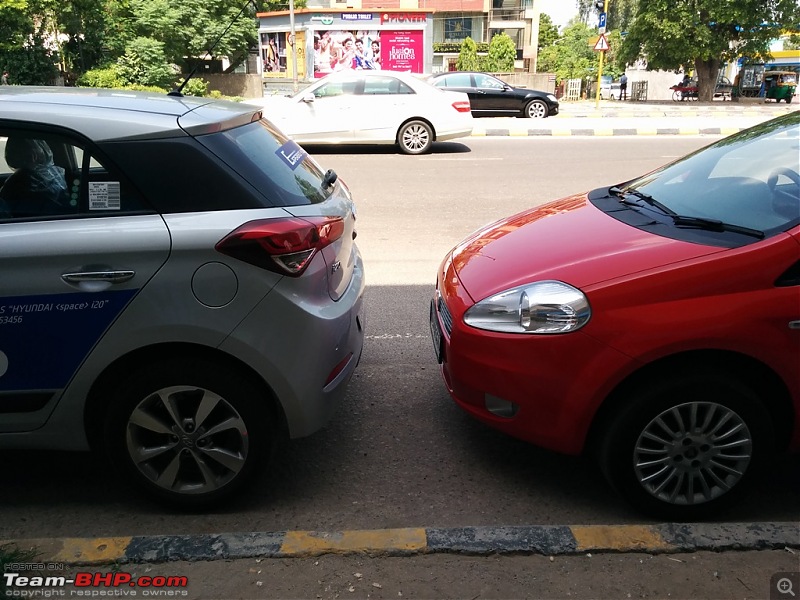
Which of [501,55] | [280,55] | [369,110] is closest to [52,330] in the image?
[369,110]

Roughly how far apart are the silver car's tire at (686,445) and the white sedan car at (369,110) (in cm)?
1087

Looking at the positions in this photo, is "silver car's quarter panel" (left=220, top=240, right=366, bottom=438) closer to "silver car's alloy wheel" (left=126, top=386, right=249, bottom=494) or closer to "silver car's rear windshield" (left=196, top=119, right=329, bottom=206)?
"silver car's alloy wheel" (left=126, top=386, right=249, bottom=494)

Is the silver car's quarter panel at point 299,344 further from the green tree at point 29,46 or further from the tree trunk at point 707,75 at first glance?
the tree trunk at point 707,75

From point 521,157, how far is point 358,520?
10739mm

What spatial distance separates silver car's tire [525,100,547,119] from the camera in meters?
19.4

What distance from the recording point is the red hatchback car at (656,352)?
2.53m

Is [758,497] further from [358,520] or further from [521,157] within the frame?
[521,157]

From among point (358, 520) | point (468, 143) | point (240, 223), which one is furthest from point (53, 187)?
point (468, 143)

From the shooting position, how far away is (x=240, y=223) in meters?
2.61

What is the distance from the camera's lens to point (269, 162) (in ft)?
9.64

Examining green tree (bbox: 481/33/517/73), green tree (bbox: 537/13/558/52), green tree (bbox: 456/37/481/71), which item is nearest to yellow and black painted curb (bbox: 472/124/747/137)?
green tree (bbox: 456/37/481/71)

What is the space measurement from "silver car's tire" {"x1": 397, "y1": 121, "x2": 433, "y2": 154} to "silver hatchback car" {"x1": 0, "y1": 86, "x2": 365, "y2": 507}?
1038cm

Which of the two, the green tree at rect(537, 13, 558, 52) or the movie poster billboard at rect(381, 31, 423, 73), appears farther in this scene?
the green tree at rect(537, 13, 558, 52)

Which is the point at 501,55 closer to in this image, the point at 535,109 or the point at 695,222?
the point at 535,109
